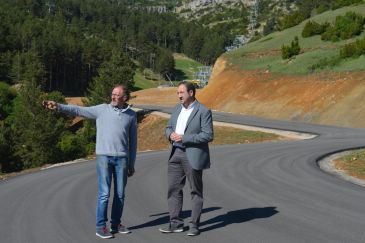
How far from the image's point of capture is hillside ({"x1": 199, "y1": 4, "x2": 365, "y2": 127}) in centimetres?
3981

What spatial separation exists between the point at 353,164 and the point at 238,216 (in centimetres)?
919

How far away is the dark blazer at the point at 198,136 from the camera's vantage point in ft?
24.2

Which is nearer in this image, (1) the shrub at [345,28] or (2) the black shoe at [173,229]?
(2) the black shoe at [173,229]

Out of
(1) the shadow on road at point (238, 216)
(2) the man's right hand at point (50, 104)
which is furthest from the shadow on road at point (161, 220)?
(2) the man's right hand at point (50, 104)

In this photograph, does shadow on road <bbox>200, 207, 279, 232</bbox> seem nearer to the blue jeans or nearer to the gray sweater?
the blue jeans

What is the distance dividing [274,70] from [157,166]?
3714 centimetres

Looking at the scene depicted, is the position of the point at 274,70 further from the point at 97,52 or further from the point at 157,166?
Answer: the point at 97,52

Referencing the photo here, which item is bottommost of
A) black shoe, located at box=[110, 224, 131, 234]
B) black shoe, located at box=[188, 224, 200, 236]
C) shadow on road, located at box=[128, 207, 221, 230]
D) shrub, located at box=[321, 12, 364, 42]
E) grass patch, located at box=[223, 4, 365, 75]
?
shadow on road, located at box=[128, 207, 221, 230]

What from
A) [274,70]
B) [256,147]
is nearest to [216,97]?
[274,70]

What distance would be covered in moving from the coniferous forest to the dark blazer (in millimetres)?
5457

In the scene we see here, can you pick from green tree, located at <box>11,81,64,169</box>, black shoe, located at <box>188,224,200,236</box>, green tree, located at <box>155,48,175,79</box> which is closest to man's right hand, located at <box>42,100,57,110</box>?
black shoe, located at <box>188,224,200,236</box>

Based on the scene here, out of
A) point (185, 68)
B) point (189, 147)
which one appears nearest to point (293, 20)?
point (189, 147)

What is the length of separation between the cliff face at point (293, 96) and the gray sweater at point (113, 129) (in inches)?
1194

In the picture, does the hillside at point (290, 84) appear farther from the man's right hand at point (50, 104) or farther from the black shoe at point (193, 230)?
the man's right hand at point (50, 104)
